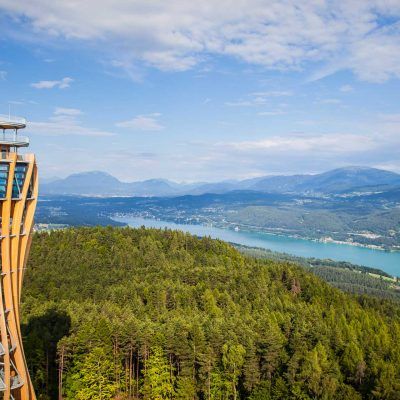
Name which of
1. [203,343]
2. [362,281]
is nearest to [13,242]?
[203,343]

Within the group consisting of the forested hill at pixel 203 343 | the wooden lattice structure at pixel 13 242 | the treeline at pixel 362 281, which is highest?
the wooden lattice structure at pixel 13 242

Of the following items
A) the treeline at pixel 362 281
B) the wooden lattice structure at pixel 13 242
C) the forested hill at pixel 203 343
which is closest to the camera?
the wooden lattice structure at pixel 13 242

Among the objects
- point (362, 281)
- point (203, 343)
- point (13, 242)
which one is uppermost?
point (13, 242)

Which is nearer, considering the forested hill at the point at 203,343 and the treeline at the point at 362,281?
the forested hill at the point at 203,343

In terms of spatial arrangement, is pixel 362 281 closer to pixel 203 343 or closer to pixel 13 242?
pixel 203 343

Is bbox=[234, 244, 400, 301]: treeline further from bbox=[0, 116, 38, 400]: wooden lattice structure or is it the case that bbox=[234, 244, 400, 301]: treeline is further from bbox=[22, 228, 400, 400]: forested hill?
bbox=[0, 116, 38, 400]: wooden lattice structure

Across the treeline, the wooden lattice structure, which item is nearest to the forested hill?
the wooden lattice structure

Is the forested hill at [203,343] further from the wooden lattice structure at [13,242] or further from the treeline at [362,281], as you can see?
the treeline at [362,281]

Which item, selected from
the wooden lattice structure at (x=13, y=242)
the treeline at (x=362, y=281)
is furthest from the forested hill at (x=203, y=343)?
the treeline at (x=362, y=281)

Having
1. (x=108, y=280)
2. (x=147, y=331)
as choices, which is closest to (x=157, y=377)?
(x=147, y=331)
